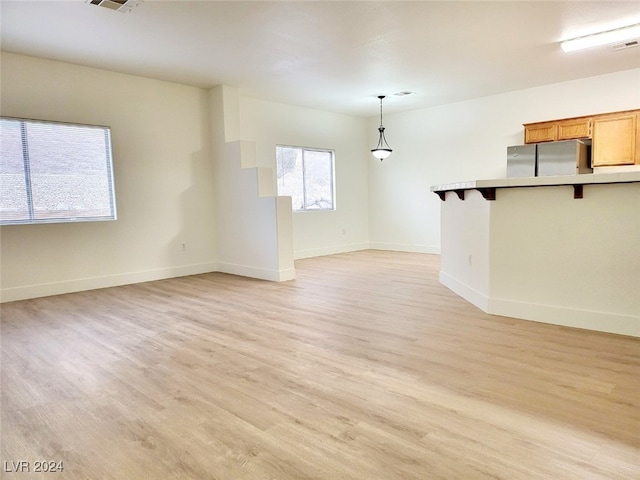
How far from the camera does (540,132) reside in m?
6.16

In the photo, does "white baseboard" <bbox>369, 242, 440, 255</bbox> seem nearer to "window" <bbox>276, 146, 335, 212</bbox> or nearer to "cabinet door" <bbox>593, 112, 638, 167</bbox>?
"window" <bbox>276, 146, 335, 212</bbox>

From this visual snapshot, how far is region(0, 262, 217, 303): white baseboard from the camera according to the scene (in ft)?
15.5

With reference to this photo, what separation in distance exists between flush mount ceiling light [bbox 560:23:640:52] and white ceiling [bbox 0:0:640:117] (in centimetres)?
14

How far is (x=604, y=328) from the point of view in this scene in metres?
3.13

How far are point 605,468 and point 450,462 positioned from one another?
0.58m

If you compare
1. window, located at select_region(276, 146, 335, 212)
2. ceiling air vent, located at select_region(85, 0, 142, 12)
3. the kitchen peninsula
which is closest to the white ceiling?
ceiling air vent, located at select_region(85, 0, 142, 12)

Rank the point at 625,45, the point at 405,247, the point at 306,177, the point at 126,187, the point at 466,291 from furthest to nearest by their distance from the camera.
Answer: the point at 405,247 < the point at 306,177 < the point at 126,187 < the point at 625,45 < the point at 466,291

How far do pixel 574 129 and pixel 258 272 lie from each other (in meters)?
5.01

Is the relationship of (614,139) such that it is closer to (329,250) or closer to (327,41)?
(327,41)

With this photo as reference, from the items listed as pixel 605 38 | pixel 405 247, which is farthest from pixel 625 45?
pixel 405 247

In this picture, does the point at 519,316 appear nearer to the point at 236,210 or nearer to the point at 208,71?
the point at 236,210

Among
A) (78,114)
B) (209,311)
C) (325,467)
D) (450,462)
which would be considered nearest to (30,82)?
(78,114)

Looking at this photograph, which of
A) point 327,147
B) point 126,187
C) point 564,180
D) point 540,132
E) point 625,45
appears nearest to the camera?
point 564,180

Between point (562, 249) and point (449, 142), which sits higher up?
point (449, 142)
